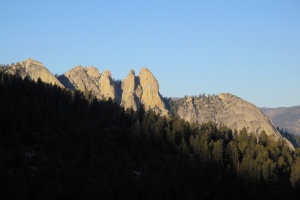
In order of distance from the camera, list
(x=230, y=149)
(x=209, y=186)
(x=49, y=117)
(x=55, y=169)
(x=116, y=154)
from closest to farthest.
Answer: (x=55, y=169)
(x=209, y=186)
(x=116, y=154)
(x=49, y=117)
(x=230, y=149)

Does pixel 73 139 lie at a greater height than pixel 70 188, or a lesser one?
greater

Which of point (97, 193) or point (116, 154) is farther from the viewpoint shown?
point (116, 154)

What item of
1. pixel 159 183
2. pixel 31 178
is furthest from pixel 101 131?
pixel 31 178

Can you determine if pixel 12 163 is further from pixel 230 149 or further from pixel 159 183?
pixel 230 149

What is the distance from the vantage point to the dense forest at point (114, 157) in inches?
4060

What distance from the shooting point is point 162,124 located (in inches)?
7318

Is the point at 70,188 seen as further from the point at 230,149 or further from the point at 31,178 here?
the point at 230,149

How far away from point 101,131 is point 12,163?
49.0m

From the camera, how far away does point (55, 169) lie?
109 m

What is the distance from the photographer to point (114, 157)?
443 ft

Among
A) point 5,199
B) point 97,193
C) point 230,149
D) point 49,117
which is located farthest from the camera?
point 230,149

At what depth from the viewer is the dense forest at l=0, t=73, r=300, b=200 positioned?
103m

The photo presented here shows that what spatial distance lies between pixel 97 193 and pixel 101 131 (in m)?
64.0

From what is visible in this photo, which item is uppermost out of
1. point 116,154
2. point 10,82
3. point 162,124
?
point 10,82
